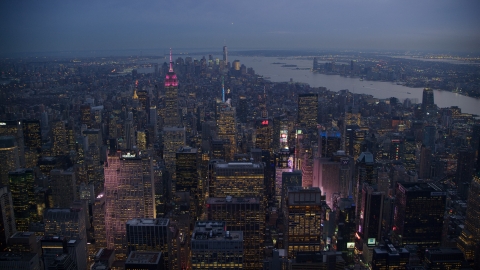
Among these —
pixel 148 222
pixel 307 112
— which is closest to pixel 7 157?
pixel 148 222

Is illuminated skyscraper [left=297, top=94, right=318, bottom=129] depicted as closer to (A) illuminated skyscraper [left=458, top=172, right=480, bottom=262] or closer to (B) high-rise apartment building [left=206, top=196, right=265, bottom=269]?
(A) illuminated skyscraper [left=458, top=172, right=480, bottom=262]

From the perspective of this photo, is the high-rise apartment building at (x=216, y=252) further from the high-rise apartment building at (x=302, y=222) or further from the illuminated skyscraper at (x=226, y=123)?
the illuminated skyscraper at (x=226, y=123)

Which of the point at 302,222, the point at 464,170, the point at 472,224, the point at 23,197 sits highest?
the point at 464,170

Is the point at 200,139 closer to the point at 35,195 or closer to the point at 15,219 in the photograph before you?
the point at 35,195

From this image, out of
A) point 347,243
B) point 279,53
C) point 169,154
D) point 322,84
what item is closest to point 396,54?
point 279,53

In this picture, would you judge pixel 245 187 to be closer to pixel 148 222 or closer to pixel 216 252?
pixel 148 222

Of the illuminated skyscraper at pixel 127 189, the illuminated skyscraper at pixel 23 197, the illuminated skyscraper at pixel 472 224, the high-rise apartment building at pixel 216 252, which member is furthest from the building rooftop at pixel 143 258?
the illuminated skyscraper at pixel 472 224

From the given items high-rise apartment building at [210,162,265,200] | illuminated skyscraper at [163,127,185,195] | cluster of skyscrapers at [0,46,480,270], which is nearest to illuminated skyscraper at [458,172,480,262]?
cluster of skyscrapers at [0,46,480,270]
